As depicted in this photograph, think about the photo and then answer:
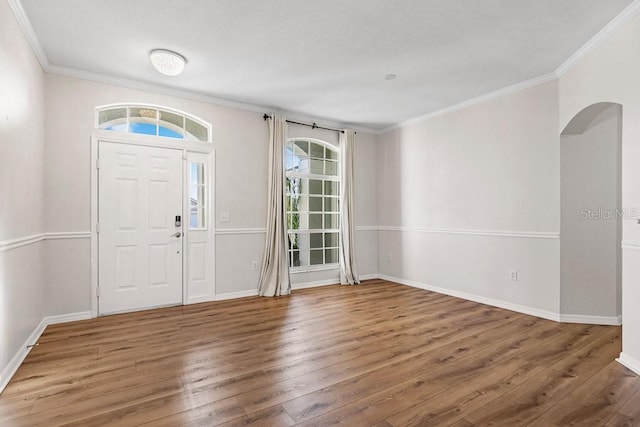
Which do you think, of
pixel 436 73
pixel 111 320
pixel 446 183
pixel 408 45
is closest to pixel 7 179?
pixel 111 320

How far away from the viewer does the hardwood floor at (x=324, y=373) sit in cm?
193

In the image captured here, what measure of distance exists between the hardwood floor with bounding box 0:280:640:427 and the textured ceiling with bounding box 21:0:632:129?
2.79 meters

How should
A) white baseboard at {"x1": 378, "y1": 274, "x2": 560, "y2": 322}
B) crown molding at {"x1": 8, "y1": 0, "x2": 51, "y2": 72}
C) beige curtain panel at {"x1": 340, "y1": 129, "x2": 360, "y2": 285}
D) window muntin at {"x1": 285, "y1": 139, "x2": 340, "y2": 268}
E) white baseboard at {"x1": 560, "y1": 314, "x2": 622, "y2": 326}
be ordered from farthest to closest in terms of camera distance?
1. beige curtain panel at {"x1": 340, "y1": 129, "x2": 360, "y2": 285}
2. window muntin at {"x1": 285, "y1": 139, "x2": 340, "y2": 268}
3. white baseboard at {"x1": 378, "y1": 274, "x2": 560, "y2": 322}
4. white baseboard at {"x1": 560, "y1": 314, "x2": 622, "y2": 326}
5. crown molding at {"x1": 8, "y1": 0, "x2": 51, "y2": 72}

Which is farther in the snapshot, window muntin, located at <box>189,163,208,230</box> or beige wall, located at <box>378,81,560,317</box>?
window muntin, located at <box>189,163,208,230</box>

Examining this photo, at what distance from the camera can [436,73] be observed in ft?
12.3

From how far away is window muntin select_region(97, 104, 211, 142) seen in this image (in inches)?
156

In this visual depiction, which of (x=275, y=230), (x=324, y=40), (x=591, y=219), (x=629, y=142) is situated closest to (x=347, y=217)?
(x=275, y=230)

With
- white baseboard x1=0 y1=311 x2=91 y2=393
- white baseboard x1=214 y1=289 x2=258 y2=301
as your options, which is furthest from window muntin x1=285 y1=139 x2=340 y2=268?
white baseboard x1=0 y1=311 x2=91 y2=393

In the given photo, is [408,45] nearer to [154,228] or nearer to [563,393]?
[563,393]

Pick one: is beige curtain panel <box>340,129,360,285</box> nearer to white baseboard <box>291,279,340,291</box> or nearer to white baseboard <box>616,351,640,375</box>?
white baseboard <box>291,279,340,291</box>

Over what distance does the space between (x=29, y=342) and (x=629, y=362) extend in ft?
16.3

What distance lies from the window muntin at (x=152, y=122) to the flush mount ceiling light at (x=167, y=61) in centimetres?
96

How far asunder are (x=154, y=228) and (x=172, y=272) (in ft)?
2.03

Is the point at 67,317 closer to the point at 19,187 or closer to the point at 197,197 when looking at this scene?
the point at 19,187
